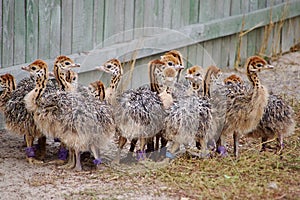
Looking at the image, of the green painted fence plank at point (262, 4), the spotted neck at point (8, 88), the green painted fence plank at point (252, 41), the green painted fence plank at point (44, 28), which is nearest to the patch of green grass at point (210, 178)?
the spotted neck at point (8, 88)

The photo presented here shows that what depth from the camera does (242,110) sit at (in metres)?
7.09

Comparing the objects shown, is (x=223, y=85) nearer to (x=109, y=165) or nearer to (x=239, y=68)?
(x=109, y=165)

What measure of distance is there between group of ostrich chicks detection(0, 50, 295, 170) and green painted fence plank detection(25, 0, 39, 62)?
83 cm

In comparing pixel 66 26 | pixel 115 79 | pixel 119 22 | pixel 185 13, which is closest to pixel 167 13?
pixel 185 13

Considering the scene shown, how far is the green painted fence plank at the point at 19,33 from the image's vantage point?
25.7 feet

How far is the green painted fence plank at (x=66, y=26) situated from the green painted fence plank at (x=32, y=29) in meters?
0.39

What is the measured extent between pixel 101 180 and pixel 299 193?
1.77 m

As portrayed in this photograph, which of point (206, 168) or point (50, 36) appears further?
point (50, 36)

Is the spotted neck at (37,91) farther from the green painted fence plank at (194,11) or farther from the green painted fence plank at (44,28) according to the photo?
the green painted fence plank at (194,11)

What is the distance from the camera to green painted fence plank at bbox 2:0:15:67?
25.3 ft

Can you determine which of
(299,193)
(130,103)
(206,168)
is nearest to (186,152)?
(206,168)

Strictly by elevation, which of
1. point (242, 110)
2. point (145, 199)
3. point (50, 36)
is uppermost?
point (50, 36)

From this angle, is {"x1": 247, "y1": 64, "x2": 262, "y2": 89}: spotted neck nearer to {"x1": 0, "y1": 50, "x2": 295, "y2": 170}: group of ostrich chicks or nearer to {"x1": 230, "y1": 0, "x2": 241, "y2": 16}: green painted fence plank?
{"x1": 0, "y1": 50, "x2": 295, "y2": 170}: group of ostrich chicks

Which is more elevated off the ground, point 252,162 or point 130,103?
point 130,103
